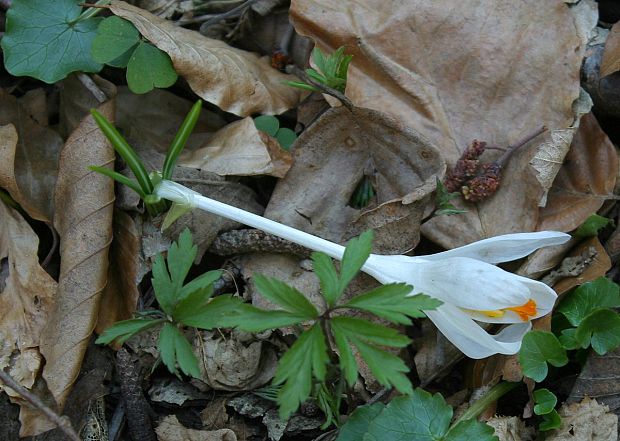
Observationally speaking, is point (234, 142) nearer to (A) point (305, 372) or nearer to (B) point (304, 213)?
(B) point (304, 213)

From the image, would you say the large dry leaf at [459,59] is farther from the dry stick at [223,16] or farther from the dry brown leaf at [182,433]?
the dry brown leaf at [182,433]

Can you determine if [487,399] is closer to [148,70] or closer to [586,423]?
[586,423]

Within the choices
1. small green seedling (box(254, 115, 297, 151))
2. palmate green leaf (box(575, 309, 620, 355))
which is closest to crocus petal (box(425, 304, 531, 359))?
palmate green leaf (box(575, 309, 620, 355))

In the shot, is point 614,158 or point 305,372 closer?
point 305,372

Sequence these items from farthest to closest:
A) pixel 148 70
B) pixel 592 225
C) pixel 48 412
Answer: pixel 148 70 → pixel 592 225 → pixel 48 412

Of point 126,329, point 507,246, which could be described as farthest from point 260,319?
point 507,246

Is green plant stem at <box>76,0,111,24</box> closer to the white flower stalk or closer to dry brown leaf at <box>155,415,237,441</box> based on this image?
the white flower stalk

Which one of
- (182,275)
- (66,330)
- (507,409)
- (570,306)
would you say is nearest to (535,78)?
(570,306)
